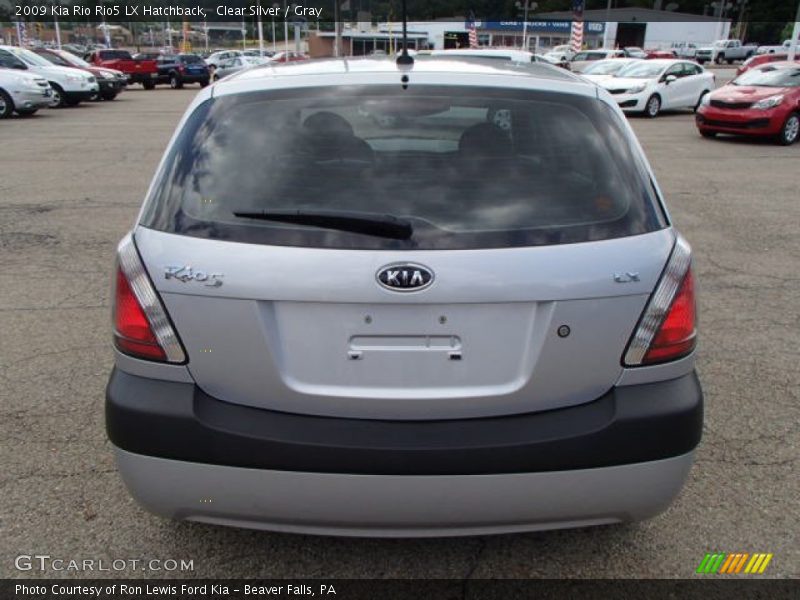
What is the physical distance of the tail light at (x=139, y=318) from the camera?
208 centimetres

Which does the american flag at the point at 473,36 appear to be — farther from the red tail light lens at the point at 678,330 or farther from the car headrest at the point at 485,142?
the red tail light lens at the point at 678,330

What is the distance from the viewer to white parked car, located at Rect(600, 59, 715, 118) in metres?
18.6

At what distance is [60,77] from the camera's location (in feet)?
66.5

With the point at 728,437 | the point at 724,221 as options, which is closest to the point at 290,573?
the point at 728,437

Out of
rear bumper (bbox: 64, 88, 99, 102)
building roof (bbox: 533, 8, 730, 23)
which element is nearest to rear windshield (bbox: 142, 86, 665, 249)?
rear bumper (bbox: 64, 88, 99, 102)

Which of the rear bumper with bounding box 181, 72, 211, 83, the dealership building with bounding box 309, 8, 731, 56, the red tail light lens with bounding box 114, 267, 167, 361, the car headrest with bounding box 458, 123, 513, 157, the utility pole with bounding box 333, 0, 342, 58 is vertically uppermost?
the dealership building with bounding box 309, 8, 731, 56

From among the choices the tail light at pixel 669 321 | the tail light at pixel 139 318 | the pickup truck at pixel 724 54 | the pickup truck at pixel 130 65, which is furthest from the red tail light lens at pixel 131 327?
the pickup truck at pixel 724 54

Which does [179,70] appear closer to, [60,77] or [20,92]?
[60,77]

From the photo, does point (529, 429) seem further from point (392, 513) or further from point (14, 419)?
point (14, 419)

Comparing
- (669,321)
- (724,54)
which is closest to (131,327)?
(669,321)

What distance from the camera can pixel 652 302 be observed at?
208 cm

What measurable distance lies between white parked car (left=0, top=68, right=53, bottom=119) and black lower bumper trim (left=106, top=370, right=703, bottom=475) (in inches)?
716
